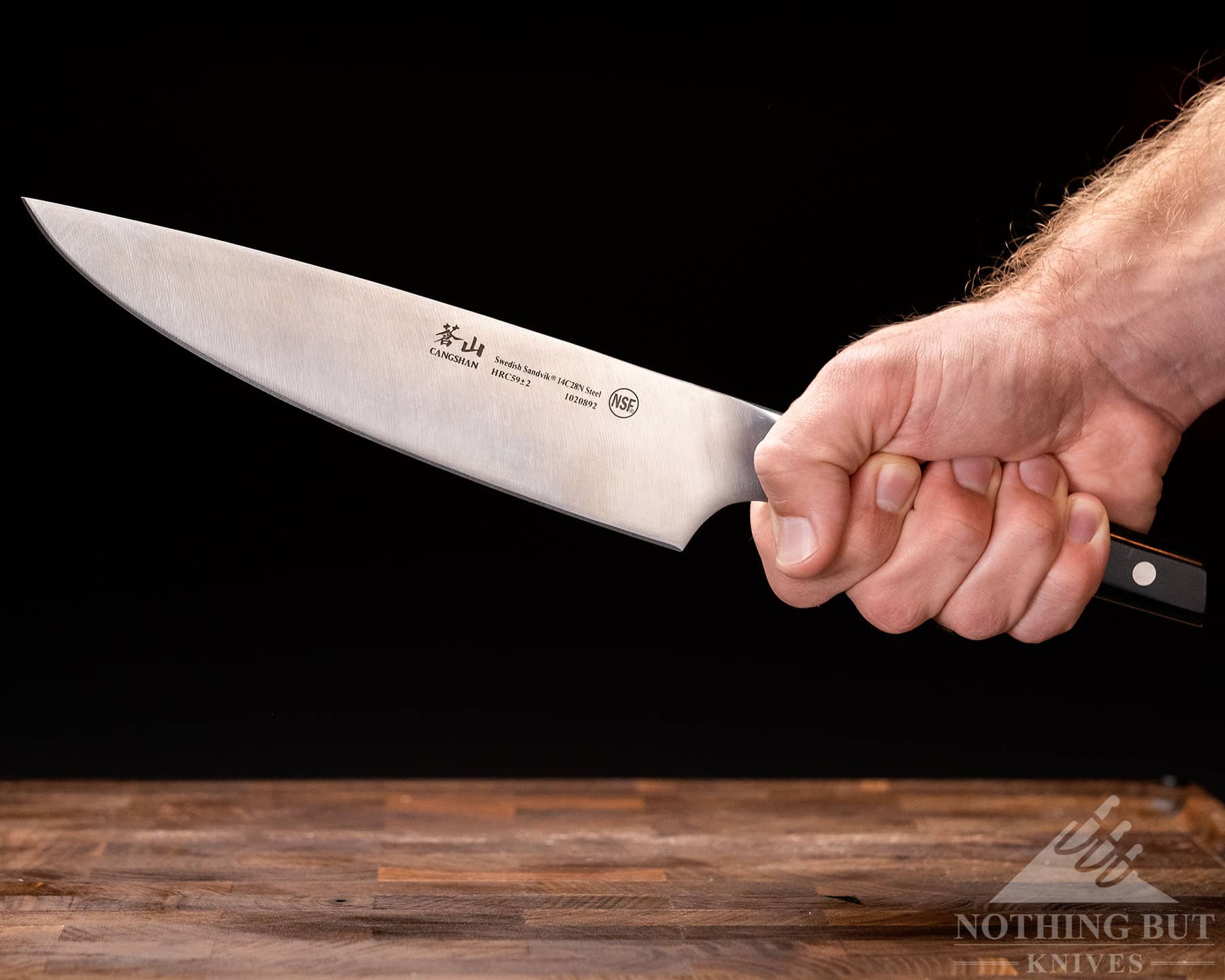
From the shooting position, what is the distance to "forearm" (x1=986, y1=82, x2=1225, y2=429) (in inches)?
31.9

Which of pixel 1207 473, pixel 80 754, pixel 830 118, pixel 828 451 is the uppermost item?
pixel 830 118

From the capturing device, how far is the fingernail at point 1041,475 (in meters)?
0.85

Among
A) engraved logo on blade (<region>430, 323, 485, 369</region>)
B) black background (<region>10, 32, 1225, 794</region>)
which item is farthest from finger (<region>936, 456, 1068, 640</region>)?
black background (<region>10, 32, 1225, 794</region>)

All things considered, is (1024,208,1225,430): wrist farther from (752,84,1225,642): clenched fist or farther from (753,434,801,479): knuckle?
(753,434,801,479): knuckle

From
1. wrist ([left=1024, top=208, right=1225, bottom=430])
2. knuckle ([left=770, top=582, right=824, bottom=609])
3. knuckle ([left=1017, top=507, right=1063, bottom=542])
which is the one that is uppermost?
wrist ([left=1024, top=208, right=1225, bottom=430])

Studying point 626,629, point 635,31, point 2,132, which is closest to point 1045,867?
point 626,629

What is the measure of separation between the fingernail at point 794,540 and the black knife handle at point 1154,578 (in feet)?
0.72

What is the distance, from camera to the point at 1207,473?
4.55ft

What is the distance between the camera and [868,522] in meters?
0.82

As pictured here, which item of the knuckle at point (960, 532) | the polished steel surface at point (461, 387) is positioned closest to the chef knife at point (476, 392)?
the polished steel surface at point (461, 387)

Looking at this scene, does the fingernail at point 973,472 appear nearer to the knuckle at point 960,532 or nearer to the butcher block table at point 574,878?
the knuckle at point 960,532

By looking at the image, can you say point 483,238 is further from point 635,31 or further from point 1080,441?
point 1080,441

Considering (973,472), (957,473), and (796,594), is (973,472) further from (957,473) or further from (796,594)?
(796,594)

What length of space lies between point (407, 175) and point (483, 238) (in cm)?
10
